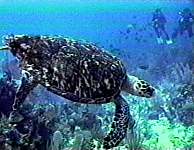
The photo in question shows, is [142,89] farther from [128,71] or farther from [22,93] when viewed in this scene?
[22,93]

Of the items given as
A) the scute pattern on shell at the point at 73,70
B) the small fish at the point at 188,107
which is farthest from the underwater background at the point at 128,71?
the scute pattern on shell at the point at 73,70

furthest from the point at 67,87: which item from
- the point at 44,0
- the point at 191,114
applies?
the point at 191,114

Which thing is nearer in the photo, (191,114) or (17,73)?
(17,73)

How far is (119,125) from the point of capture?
347cm

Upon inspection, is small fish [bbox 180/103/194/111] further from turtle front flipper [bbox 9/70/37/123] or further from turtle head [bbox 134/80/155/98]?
turtle front flipper [bbox 9/70/37/123]

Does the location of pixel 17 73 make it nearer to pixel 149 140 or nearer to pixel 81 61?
pixel 81 61

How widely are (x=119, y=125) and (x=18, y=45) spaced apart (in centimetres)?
92

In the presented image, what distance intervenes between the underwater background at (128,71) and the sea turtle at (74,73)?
0.08 metres

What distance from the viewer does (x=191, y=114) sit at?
395 centimetres

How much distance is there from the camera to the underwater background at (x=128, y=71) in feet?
11.5

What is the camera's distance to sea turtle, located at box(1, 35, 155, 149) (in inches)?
132

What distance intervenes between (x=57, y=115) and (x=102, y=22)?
0.84 metres

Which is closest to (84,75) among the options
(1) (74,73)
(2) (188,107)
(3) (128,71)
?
(1) (74,73)

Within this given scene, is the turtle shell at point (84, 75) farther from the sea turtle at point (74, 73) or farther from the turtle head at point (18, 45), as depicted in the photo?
the turtle head at point (18, 45)
